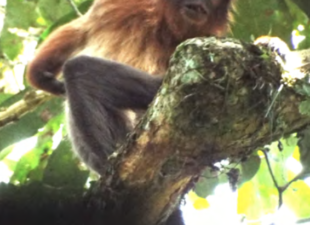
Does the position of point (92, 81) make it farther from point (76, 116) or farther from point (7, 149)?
point (7, 149)

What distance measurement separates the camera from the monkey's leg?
340 centimetres

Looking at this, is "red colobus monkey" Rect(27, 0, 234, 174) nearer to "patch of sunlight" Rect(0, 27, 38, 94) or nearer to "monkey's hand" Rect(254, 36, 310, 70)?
"patch of sunlight" Rect(0, 27, 38, 94)

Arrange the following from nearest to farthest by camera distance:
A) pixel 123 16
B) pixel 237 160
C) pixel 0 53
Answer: pixel 237 160 < pixel 123 16 < pixel 0 53

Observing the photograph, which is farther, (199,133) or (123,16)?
(123,16)

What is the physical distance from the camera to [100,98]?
3.44 meters

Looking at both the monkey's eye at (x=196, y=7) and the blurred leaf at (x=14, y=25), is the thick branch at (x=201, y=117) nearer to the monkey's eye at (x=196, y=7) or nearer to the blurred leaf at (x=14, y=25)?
the monkey's eye at (x=196, y=7)

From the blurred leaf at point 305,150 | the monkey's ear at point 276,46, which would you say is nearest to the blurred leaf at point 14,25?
the monkey's ear at point 276,46

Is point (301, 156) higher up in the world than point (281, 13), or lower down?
lower down

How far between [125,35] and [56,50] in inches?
17.0

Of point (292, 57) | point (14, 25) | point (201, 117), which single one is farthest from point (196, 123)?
point (14, 25)

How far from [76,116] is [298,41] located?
5.49 ft

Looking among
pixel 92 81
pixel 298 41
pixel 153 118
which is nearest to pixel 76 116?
pixel 92 81

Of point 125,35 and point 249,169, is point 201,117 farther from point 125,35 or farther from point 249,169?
point 125,35

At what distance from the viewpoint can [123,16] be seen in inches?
162
